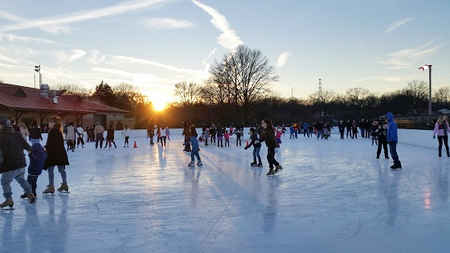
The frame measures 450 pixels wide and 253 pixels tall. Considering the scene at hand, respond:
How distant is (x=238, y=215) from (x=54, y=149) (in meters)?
3.65

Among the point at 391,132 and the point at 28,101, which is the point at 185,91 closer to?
the point at 28,101

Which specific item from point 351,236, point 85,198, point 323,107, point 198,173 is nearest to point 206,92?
point 198,173

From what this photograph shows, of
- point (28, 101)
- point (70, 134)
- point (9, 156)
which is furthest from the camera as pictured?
point (28, 101)

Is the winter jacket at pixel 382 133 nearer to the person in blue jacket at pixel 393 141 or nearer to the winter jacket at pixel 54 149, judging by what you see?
the person in blue jacket at pixel 393 141

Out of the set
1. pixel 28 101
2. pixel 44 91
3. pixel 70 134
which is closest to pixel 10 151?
pixel 70 134

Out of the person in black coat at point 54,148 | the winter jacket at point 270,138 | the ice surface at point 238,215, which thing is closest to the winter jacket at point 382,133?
the ice surface at point 238,215

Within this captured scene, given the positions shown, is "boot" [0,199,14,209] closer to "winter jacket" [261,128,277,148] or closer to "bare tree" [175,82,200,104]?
"winter jacket" [261,128,277,148]

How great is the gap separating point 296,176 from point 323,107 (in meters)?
75.8

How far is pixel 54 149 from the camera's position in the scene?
21.2ft

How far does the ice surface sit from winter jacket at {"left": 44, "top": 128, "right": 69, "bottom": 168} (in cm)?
64

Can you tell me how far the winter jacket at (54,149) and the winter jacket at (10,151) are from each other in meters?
0.98

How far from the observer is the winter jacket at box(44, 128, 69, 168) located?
6426 millimetres

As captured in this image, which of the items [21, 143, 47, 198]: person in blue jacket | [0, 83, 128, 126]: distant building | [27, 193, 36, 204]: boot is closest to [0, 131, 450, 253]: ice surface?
[27, 193, 36, 204]: boot

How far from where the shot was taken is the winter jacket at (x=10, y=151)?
523 centimetres
